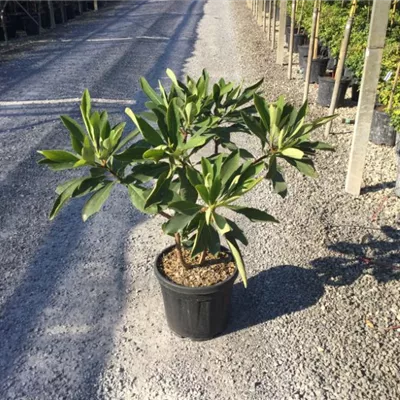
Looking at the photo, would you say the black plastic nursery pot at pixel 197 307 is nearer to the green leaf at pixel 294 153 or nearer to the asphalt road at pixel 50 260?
the asphalt road at pixel 50 260

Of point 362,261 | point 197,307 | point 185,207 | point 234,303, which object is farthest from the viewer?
point 362,261

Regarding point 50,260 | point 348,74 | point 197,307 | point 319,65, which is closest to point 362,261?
point 197,307

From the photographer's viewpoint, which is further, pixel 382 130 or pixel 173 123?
pixel 382 130

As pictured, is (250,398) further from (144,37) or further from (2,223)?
(144,37)

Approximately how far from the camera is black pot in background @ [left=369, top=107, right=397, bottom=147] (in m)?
5.15

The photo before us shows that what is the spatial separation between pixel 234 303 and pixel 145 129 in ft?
5.01

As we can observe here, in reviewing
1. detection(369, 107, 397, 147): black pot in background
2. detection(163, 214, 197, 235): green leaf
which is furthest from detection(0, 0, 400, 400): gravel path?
detection(163, 214, 197, 235): green leaf

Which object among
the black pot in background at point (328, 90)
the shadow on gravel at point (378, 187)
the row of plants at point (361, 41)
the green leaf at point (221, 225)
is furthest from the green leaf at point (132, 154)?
the black pot in background at point (328, 90)

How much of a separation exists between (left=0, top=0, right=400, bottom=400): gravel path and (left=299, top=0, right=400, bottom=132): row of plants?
68 centimetres

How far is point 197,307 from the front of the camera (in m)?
2.63

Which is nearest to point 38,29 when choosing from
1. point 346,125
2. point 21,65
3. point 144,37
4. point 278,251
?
point 144,37

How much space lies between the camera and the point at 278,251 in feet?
11.7

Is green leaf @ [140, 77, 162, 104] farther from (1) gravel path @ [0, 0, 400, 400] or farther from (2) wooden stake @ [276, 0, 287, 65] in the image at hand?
(2) wooden stake @ [276, 0, 287, 65]

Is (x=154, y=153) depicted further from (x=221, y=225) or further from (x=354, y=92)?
(x=354, y=92)
